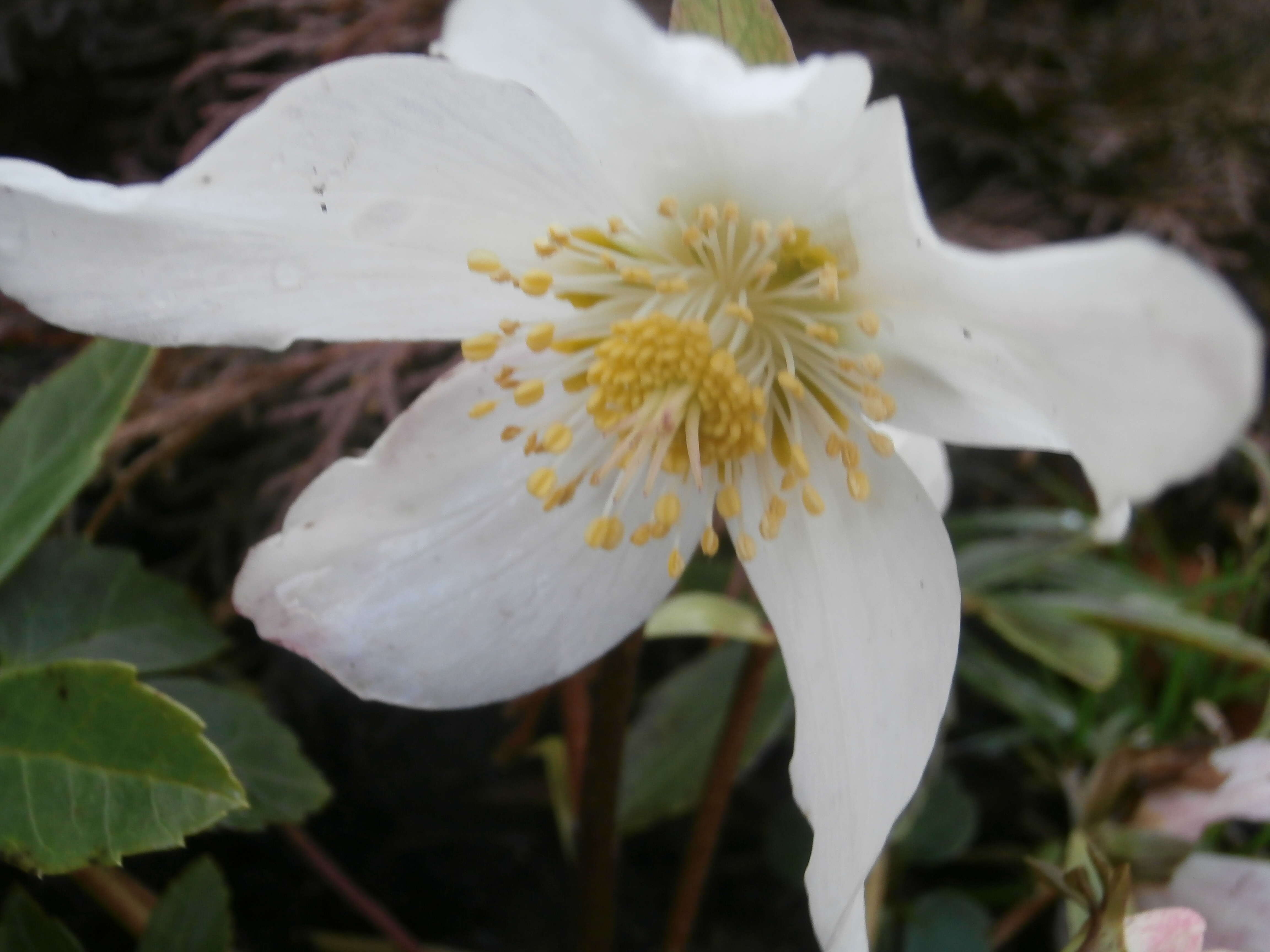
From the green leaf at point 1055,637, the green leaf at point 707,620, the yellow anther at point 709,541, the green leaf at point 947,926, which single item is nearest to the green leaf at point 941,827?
the green leaf at point 947,926

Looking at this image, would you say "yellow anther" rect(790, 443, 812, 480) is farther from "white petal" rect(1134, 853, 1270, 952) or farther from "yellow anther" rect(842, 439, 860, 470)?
"white petal" rect(1134, 853, 1270, 952)

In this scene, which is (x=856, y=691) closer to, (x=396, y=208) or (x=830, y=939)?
(x=830, y=939)

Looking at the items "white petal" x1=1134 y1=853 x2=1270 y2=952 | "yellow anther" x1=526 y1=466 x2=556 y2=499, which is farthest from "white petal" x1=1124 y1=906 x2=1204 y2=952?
"yellow anther" x1=526 y1=466 x2=556 y2=499

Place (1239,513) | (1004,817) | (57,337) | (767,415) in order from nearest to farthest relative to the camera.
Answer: (767,415) → (57,337) → (1004,817) → (1239,513)

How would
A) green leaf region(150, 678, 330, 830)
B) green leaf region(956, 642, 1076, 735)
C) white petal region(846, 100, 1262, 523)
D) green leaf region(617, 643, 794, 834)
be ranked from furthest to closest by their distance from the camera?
green leaf region(956, 642, 1076, 735) → green leaf region(617, 643, 794, 834) → green leaf region(150, 678, 330, 830) → white petal region(846, 100, 1262, 523)

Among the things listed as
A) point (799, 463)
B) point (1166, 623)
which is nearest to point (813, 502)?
point (799, 463)

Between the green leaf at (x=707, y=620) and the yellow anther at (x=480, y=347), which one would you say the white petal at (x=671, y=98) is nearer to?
the yellow anther at (x=480, y=347)

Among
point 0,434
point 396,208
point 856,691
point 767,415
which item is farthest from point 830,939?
point 0,434
